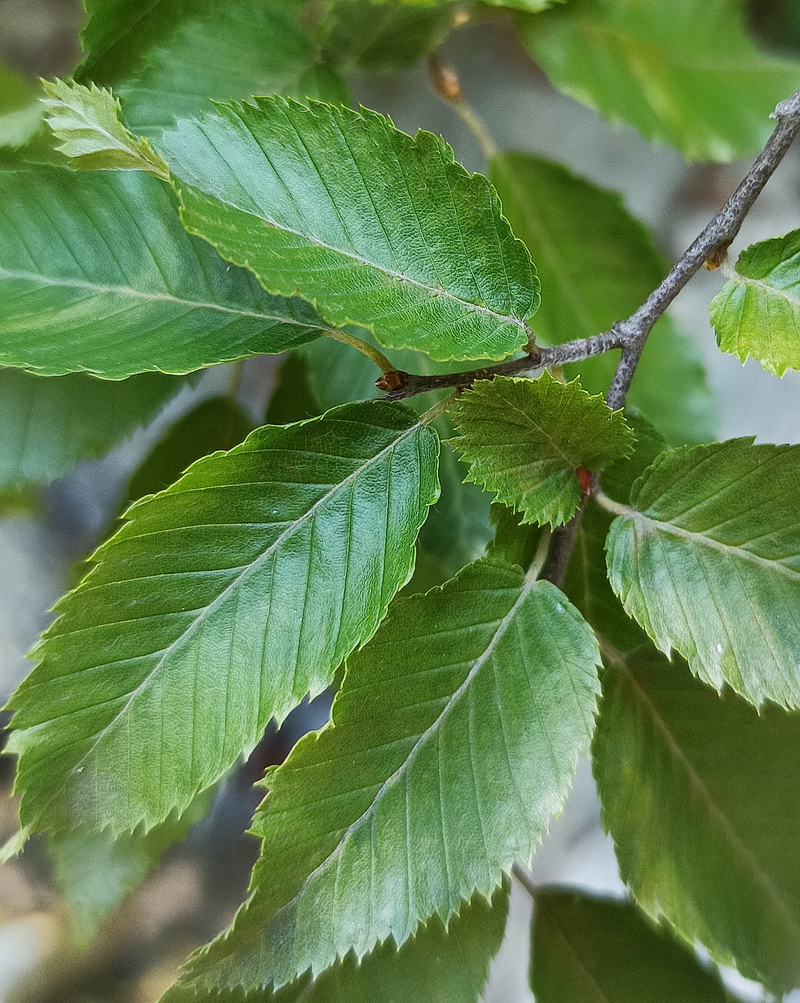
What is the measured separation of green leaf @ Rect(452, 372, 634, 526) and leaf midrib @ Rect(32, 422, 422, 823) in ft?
0.12

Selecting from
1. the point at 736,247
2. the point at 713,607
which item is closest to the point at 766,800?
the point at 713,607

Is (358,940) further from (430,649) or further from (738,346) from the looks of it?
(738,346)

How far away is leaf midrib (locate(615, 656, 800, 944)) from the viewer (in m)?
0.43

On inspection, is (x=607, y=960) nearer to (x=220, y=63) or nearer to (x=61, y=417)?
(x=61, y=417)

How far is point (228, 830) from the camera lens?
0.66 meters

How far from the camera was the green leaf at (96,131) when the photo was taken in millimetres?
274

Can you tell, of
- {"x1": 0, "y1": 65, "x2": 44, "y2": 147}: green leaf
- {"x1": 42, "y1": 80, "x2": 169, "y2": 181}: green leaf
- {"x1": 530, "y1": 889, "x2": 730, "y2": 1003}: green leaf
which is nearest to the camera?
{"x1": 42, "y1": 80, "x2": 169, "y2": 181}: green leaf

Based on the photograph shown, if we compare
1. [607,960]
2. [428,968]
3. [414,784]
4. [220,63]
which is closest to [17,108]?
[220,63]

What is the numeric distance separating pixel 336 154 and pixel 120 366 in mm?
131

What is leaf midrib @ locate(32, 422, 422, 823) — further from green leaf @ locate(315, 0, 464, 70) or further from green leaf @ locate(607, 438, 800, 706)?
green leaf @ locate(315, 0, 464, 70)

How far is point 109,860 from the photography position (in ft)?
1.83

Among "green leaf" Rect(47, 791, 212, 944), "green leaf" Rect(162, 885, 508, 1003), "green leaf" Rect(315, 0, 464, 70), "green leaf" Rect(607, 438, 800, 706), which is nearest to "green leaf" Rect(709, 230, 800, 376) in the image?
"green leaf" Rect(607, 438, 800, 706)

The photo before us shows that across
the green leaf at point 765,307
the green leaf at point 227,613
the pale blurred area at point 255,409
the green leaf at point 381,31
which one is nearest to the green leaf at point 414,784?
the green leaf at point 227,613

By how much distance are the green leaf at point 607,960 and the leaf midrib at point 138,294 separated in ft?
1.63
